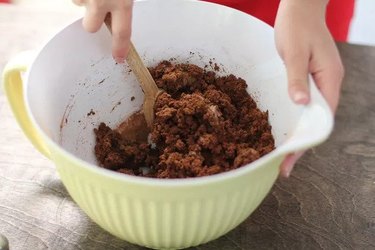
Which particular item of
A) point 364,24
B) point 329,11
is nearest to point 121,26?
point 329,11

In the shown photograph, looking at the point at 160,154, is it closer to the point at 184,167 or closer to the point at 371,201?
the point at 184,167

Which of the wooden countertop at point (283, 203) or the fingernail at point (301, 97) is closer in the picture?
the fingernail at point (301, 97)

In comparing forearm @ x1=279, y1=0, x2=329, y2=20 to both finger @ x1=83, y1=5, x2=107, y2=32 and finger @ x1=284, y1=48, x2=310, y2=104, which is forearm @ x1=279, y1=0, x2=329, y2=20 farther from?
finger @ x1=83, y1=5, x2=107, y2=32

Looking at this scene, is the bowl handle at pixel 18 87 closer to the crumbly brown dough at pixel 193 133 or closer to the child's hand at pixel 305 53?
the crumbly brown dough at pixel 193 133

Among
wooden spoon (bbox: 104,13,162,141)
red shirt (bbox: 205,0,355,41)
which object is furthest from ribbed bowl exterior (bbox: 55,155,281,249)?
red shirt (bbox: 205,0,355,41)

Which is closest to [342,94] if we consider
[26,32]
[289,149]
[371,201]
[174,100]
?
[371,201]

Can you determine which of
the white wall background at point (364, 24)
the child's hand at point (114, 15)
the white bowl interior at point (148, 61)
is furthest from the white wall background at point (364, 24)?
the child's hand at point (114, 15)
